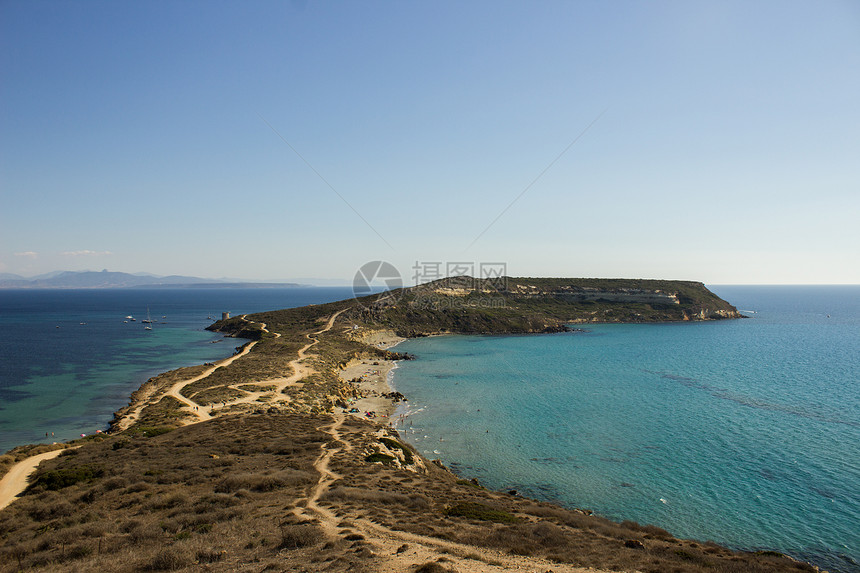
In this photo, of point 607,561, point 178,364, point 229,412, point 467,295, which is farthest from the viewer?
point 467,295

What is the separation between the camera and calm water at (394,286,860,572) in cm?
2589

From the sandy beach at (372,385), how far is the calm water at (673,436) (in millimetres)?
3255

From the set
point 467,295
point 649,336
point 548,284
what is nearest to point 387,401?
point 649,336

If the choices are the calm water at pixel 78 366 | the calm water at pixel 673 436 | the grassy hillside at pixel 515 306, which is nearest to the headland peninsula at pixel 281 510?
the calm water at pixel 673 436

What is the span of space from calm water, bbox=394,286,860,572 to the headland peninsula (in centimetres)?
431

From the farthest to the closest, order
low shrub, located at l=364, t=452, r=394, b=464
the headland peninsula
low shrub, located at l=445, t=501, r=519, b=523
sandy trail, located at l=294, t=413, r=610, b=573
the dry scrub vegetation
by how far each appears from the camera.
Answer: low shrub, located at l=364, t=452, r=394, b=464 → low shrub, located at l=445, t=501, r=519, b=523 → the headland peninsula → the dry scrub vegetation → sandy trail, located at l=294, t=413, r=610, b=573

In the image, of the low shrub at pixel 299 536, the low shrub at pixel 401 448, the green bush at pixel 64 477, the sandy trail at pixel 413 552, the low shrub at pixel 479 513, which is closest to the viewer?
the sandy trail at pixel 413 552

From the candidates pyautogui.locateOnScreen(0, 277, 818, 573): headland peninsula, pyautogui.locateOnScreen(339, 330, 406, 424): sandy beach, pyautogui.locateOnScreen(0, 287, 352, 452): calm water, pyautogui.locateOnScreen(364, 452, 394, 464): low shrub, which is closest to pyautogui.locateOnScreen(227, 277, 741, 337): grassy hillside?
pyautogui.locateOnScreen(0, 287, 352, 452): calm water

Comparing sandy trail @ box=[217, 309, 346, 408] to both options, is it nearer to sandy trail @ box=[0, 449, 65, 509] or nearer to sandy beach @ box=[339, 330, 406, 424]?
sandy beach @ box=[339, 330, 406, 424]

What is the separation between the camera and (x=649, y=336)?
112 m

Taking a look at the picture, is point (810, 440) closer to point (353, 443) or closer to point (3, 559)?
point (353, 443)

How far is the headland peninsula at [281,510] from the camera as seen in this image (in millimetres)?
14805

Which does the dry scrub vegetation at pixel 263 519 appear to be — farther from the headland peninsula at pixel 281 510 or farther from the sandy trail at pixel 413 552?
the sandy trail at pixel 413 552

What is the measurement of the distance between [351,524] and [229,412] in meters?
29.3
